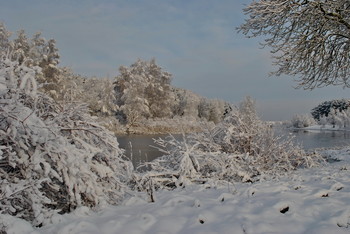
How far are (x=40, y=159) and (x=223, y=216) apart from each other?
2067 millimetres

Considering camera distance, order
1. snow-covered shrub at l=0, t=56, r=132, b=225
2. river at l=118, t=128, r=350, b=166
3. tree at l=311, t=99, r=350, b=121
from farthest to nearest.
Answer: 1. tree at l=311, t=99, r=350, b=121
2. river at l=118, t=128, r=350, b=166
3. snow-covered shrub at l=0, t=56, r=132, b=225

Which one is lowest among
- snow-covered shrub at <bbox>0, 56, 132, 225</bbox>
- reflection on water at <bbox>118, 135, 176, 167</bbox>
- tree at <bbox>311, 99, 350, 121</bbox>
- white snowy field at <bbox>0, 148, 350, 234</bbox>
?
reflection on water at <bbox>118, 135, 176, 167</bbox>

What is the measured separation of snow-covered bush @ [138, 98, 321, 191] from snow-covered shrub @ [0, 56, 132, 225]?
1.61m

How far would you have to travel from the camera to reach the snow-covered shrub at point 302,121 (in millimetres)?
66062

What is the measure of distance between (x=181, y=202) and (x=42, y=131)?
1861 mm

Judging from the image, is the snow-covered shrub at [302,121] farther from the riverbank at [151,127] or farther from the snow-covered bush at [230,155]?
the snow-covered bush at [230,155]

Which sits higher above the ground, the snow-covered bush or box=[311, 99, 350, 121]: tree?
box=[311, 99, 350, 121]: tree

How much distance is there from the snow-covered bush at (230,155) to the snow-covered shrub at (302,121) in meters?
63.1

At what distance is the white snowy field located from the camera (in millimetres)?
2633

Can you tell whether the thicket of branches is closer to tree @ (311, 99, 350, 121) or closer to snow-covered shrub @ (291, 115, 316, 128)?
snow-covered shrub @ (291, 115, 316, 128)

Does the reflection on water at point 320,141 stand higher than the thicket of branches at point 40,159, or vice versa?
the thicket of branches at point 40,159

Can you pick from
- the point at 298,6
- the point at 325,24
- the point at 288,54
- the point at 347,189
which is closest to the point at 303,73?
the point at 288,54

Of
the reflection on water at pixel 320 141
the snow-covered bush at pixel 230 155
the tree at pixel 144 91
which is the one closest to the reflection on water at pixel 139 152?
the snow-covered bush at pixel 230 155

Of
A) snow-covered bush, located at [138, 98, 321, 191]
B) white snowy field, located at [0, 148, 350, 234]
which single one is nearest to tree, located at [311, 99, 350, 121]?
snow-covered bush, located at [138, 98, 321, 191]
